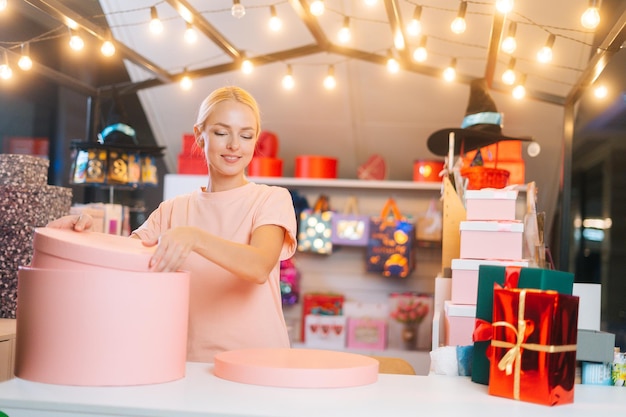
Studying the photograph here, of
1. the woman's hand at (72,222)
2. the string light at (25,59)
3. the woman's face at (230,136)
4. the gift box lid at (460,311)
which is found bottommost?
the gift box lid at (460,311)

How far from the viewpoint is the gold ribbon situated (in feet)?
5.19

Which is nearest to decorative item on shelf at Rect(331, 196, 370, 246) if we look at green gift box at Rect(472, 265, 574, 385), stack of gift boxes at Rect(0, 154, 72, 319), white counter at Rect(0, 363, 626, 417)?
stack of gift boxes at Rect(0, 154, 72, 319)

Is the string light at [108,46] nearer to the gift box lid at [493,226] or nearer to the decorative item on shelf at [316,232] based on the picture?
the decorative item on shelf at [316,232]

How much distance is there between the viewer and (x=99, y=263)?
1541 mm

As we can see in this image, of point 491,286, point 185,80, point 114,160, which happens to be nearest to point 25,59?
point 114,160

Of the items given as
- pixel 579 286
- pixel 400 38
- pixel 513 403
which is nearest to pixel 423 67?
pixel 400 38

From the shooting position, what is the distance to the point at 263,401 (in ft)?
4.68

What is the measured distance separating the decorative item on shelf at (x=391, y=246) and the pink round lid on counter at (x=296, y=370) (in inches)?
146

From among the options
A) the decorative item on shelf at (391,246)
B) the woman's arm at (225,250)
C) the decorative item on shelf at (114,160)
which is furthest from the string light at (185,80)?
the woman's arm at (225,250)

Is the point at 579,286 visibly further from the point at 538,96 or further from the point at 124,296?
the point at 538,96

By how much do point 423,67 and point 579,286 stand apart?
2671mm

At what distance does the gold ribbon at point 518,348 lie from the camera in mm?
1583

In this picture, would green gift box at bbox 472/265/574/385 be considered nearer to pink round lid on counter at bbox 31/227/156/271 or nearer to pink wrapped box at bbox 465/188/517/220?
pink round lid on counter at bbox 31/227/156/271

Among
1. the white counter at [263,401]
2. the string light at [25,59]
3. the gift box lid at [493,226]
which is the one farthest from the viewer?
the string light at [25,59]
